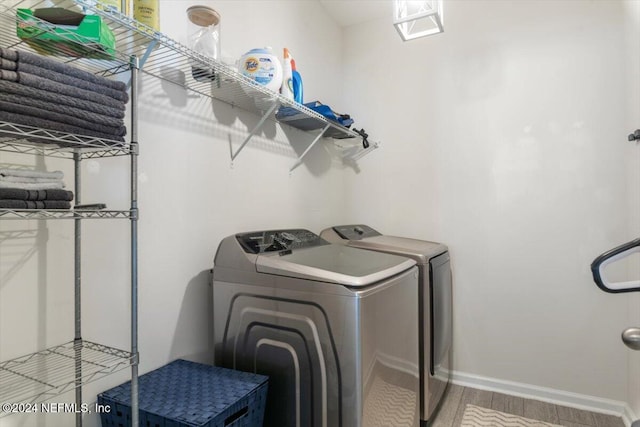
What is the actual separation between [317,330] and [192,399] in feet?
1.55

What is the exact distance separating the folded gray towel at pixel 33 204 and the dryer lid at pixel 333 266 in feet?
2.41

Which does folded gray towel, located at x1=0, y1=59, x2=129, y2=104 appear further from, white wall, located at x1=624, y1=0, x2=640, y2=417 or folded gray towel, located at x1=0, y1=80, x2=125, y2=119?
white wall, located at x1=624, y1=0, x2=640, y2=417

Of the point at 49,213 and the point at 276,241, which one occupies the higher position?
the point at 49,213

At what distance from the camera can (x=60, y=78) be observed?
86 cm

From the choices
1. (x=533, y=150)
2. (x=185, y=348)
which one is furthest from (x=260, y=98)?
(x=533, y=150)

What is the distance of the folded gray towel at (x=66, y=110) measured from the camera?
0.78 meters

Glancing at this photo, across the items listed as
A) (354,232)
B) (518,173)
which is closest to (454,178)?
(518,173)

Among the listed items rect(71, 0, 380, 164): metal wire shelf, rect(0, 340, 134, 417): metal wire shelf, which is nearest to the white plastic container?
rect(71, 0, 380, 164): metal wire shelf

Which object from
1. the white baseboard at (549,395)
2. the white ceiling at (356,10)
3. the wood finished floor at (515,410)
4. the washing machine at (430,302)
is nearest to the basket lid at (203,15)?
the washing machine at (430,302)

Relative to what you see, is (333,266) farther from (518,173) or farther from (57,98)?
(518,173)

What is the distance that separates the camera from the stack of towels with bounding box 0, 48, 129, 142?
776 millimetres

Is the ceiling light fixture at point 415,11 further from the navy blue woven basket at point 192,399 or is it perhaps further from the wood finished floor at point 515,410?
the wood finished floor at point 515,410

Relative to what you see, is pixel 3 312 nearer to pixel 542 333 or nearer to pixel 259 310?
pixel 259 310

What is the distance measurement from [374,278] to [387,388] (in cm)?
50
